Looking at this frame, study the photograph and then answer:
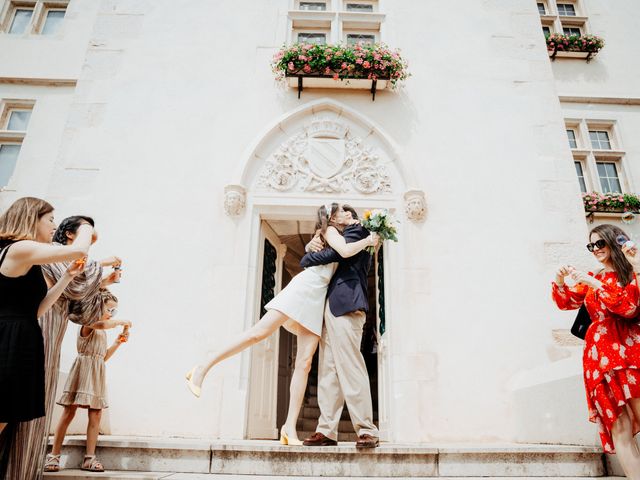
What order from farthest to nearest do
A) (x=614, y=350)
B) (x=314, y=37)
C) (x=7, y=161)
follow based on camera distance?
1. (x=7, y=161)
2. (x=314, y=37)
3. (x=614, y=350)

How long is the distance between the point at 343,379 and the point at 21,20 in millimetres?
8694

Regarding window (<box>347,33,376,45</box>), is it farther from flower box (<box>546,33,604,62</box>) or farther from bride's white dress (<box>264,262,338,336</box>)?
bride's white dress (<box>264,262,338,336</box>)

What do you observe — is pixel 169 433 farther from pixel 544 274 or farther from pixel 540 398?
pixel 544 274

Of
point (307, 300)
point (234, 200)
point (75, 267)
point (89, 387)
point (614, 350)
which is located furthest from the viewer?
point (234, 200)

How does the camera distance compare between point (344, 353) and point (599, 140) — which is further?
point (599, 140)

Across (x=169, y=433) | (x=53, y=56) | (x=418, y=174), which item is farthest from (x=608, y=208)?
(x=53, y=56)

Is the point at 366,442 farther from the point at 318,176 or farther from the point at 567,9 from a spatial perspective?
the point at 567,9

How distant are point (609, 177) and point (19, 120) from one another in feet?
32.9

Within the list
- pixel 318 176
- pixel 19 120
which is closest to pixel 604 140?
pixel 318 176

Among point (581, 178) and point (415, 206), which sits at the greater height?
point (581, 178)

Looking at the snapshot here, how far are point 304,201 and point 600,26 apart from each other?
23.6 feet

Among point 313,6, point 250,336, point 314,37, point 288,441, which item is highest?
point 313,6

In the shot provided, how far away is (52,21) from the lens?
750 centimetres

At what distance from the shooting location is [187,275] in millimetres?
4918
